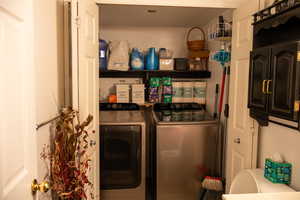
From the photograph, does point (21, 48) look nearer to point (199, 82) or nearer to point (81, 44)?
point (81, 44)

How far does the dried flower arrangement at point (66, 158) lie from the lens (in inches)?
62.2

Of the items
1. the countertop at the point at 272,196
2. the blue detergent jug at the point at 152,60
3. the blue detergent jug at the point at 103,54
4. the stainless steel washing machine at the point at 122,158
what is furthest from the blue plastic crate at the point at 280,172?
the blue detergent jug at the point at 103,54

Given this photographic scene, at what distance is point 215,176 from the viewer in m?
2.77

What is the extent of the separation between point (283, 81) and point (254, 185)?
738mm

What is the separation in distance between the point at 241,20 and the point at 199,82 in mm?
1474

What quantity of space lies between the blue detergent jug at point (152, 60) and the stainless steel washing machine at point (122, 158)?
90cm

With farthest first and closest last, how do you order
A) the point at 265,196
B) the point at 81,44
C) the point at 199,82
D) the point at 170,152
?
the point at 199,82 → the point at 170,152 → the point at 81,44 → the point at 265,196

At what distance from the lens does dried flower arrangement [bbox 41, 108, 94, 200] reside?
1.58m

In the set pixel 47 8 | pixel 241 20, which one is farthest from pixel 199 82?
pixel 47 8

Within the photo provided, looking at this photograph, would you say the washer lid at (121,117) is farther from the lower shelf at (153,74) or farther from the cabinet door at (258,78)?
the cabinet door at (258,78)

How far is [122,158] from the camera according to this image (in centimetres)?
268

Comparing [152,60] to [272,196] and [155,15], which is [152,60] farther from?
[272,196]

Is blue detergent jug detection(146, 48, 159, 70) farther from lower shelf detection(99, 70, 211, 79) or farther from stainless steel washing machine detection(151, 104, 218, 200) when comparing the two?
stainless steel washing machine detection(151, 104, 218, 200)

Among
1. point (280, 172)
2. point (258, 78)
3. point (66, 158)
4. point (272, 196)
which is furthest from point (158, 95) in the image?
point (272, 196)
